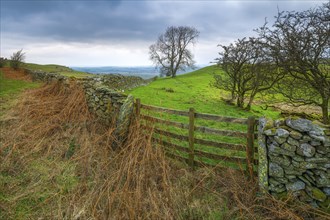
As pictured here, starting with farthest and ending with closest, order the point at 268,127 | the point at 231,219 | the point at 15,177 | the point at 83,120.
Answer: the point at 83,120, the point at 15,177, the point at 268,127, the point at 231,219

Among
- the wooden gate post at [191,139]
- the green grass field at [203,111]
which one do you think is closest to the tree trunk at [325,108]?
the green grass field at [203,111]

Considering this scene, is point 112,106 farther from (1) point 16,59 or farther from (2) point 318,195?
(1) point 16,59

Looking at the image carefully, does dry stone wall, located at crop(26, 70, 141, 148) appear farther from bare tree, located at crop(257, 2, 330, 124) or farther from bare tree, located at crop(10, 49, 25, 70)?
bare tree, located at crop(10, 49, 25, 70)

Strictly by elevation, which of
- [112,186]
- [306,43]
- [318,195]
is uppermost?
[306,43]

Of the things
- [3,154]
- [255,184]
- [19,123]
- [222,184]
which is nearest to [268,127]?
[255,184]

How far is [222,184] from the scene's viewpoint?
553cm

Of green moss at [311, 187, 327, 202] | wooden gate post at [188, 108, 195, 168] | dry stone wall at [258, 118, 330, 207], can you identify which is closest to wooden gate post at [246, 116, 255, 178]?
dry stone wall at [258, 118, 330, 207]

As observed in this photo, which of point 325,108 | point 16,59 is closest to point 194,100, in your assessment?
point 325,108

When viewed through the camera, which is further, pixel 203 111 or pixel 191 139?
pixel 203 111

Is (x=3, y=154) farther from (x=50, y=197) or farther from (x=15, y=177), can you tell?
(x=50, y=197)

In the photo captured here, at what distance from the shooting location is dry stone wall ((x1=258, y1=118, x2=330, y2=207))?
4.36 m

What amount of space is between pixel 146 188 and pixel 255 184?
8.29 ft

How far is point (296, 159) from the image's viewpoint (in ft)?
14.8

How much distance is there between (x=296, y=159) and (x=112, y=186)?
13.6 ft
